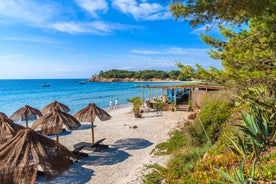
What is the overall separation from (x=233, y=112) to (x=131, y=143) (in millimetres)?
5593

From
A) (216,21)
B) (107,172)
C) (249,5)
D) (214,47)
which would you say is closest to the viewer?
(249,5)

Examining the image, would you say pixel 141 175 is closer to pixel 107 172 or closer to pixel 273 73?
pixel 107 172

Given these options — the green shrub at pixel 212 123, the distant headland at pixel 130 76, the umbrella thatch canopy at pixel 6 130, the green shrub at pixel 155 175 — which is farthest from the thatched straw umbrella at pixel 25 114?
the distant headland at pixel 130 76

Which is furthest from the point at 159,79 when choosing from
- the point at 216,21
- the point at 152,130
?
the point at 216,21

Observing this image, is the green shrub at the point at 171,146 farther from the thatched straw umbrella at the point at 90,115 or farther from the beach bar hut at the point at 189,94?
the beach bar hut at the point at 189,94

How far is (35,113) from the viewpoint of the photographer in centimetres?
1398

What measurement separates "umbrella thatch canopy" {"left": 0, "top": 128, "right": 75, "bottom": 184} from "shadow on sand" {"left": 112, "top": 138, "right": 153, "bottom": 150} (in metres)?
4.81

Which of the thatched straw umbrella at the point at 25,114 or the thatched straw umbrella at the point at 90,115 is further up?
the thatched straw umbrella at the point at 90,115

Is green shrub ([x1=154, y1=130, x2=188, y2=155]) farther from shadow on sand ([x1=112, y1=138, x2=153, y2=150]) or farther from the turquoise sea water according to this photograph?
the turquoise sea water

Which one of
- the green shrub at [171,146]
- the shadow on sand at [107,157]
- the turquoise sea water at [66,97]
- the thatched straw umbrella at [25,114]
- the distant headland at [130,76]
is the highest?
the distant headland at [130,76]

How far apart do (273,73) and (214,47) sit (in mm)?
4557

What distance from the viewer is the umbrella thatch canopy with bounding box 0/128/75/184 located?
527cm

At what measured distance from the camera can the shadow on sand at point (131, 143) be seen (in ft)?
35.7

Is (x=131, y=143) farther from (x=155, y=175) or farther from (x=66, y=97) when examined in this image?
(x=66, y=97)
